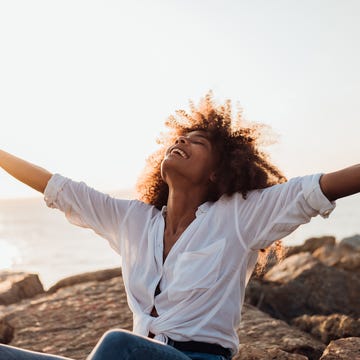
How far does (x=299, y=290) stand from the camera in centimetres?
644

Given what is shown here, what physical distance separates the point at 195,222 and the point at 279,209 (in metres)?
0.44

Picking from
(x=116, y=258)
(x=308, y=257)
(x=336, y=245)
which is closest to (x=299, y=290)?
(x=308, y=257)

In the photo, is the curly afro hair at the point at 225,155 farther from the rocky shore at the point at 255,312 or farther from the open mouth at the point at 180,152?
the rocky shore at the point at 255,312

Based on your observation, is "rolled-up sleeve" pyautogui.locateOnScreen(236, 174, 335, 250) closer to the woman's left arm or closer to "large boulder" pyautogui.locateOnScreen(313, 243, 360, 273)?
the woman's left arm

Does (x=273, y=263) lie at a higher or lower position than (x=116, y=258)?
higher

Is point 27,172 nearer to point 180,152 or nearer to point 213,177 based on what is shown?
point 180,152

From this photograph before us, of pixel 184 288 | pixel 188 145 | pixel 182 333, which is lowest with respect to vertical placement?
pixel 182 333

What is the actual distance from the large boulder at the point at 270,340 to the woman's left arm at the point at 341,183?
4.48 ft

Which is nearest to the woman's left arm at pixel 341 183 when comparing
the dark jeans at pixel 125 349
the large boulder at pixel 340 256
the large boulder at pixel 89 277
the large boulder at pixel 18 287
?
the dark jeans at pixel 125 349

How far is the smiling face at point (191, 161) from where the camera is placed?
3176mm

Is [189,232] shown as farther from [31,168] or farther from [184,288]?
[31,168]

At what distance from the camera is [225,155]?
3.36m

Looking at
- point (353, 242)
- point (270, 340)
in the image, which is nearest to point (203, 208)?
point (270, 340)

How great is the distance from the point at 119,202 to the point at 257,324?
2124 millimetres
